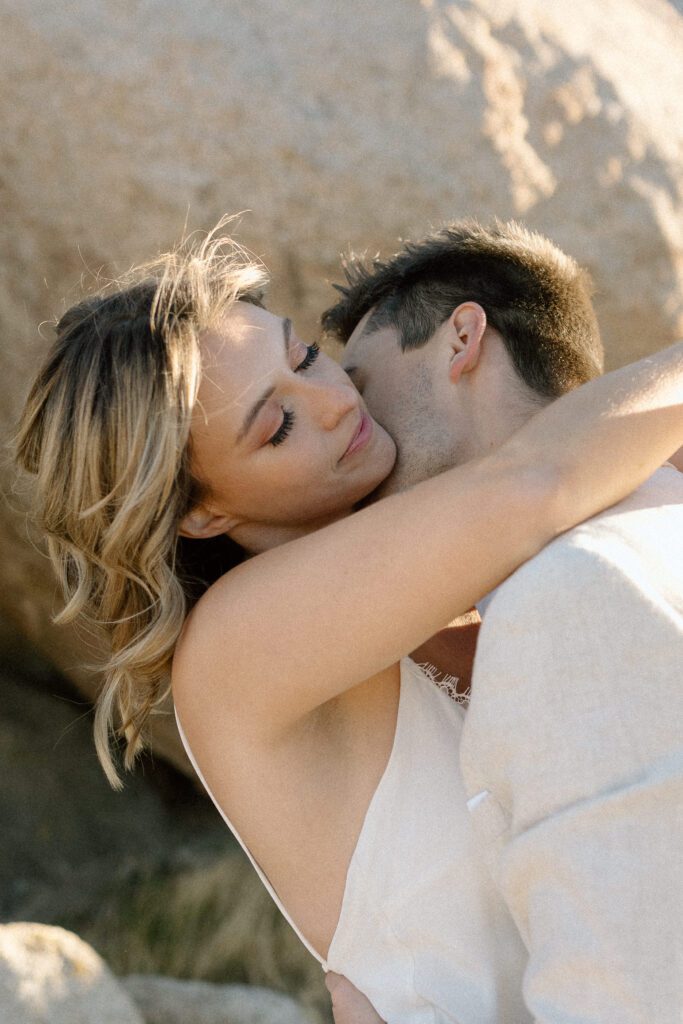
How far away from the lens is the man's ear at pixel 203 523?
175 centimetres

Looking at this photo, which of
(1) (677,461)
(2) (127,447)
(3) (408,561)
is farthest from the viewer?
(1) (677,461)

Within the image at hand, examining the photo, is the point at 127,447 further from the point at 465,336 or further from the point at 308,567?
the point at 465,336

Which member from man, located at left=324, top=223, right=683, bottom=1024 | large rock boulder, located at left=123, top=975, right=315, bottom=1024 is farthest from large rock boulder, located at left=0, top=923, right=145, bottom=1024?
man, located at left=324, top=223, right=683, bottom=1024

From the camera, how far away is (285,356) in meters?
1.71

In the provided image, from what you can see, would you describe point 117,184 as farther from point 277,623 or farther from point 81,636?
point 277,623

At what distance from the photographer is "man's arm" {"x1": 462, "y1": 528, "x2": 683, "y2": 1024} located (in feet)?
3.82

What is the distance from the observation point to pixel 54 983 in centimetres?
208

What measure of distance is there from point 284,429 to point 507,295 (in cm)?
53

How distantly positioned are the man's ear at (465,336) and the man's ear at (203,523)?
43cm

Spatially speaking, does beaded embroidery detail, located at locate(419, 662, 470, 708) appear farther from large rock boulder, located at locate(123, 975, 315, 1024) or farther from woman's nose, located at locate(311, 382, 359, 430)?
large rock boulder, located at locate(123, 975, 315, 1024)

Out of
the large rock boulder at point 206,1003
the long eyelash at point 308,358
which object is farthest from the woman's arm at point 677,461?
the large rock boulder at point 206,1003

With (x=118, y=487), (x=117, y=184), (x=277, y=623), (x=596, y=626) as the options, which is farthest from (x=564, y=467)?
(x=117, y=184)

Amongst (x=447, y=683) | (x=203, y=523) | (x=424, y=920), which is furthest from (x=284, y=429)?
(x=424, y=920)

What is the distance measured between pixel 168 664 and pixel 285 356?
475 millimetres
